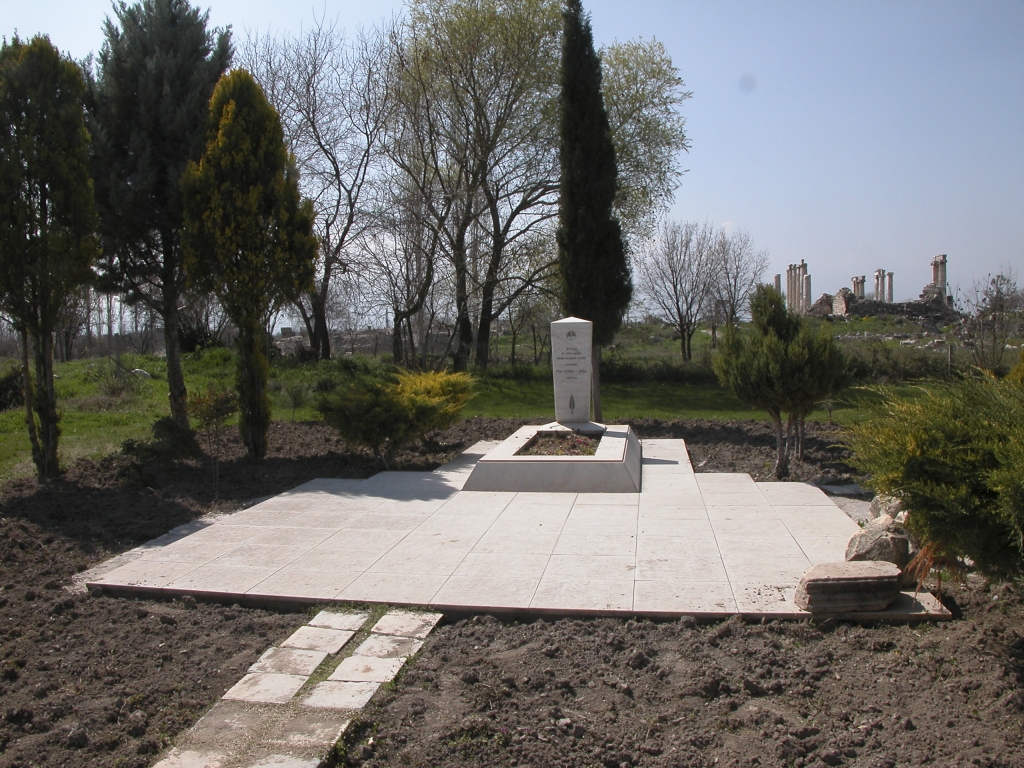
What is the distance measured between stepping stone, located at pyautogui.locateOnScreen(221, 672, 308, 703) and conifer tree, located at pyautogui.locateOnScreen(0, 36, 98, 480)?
572 centimetres

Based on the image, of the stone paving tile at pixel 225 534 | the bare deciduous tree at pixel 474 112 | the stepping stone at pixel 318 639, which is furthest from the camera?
the bare deciduous tree at pixel 474 112

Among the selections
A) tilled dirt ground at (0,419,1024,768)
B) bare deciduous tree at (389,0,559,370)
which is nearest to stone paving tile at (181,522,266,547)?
tilled dirt ground at (0,419,1024,768)

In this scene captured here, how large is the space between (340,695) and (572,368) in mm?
7832

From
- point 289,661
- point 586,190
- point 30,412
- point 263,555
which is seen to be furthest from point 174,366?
point 289,661

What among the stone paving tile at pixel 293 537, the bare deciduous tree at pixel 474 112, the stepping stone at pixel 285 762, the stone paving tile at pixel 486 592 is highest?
the bare deciduous tree at pixel 474 112

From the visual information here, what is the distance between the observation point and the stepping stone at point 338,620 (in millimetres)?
4484

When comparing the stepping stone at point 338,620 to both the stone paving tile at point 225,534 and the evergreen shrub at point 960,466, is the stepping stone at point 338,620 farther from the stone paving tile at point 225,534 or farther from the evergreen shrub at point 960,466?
the evergreen shrub at point 960,466

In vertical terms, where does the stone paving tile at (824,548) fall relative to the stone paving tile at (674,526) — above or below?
above

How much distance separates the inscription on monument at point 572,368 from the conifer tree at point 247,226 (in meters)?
3.62

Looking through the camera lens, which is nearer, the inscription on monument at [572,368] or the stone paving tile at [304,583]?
the stone paving tile at [304,583]

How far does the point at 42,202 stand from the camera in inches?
323

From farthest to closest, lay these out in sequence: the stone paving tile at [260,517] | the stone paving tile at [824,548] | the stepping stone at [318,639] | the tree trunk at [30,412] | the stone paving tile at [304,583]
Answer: the tree trunk at [30,412]
the stone paving tile at [260,517]
the stone paving tile at [824,548]
the stone paving tile at [304,583]
the stepping stone at [318,639]

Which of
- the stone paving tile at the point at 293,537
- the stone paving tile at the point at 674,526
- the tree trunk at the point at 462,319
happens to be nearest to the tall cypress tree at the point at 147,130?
the stone paving tile at the point at 293,537

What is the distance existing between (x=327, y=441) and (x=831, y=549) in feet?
24.9
